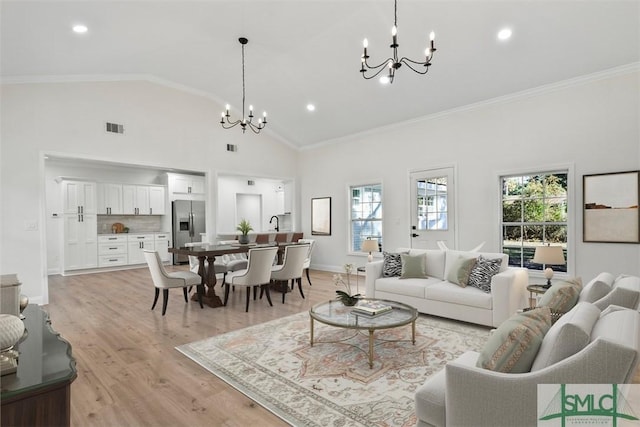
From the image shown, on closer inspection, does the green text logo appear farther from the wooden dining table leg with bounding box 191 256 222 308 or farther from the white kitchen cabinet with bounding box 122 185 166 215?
the white kitchen cabinet with bounding box 122 185 166 215

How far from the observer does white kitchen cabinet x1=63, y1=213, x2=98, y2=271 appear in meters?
7.57

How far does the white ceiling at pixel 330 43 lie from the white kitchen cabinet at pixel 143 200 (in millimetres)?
3664

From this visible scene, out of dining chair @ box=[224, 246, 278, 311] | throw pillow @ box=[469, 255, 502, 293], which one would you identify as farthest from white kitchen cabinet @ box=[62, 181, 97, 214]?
throw pillow @ box=[469, 255, 502, 293]

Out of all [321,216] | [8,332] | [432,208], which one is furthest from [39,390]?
[321,216]

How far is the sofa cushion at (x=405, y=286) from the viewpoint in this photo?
4.14m

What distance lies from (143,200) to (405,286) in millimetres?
7451

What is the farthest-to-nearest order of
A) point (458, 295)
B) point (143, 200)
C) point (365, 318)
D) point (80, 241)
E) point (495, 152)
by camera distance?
point (143, 200)
point (80, 241)
point (495, 152)
point (458, 295)
point (365, 318)

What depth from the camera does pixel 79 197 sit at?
7.77m

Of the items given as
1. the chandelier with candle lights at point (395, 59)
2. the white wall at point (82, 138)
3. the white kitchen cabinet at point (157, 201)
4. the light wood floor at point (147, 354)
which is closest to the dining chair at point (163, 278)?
the light wood floor at point (147, 354)

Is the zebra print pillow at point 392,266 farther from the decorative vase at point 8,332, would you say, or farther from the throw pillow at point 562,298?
the decorative vase at point 8,332

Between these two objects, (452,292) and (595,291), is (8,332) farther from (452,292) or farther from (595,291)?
(452,292)

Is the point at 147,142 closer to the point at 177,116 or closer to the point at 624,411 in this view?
the point at 177,116

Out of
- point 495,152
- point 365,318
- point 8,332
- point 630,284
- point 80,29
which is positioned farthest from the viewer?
point 495,152

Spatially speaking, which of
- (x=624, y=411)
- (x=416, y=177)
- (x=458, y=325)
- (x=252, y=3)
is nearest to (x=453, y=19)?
(x=252, y=3)
